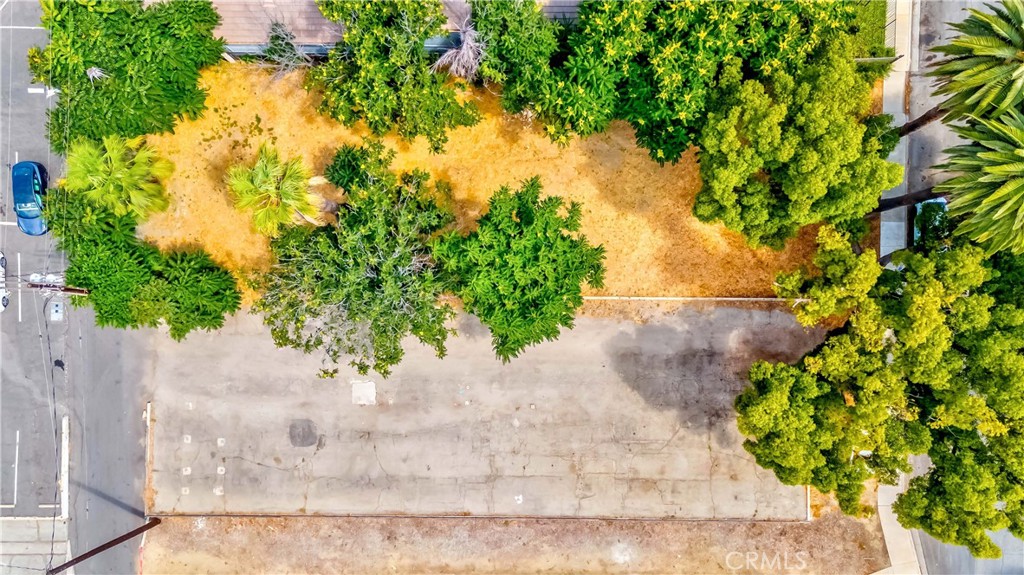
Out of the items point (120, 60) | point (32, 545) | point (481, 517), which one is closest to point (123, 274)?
point (120, 60)

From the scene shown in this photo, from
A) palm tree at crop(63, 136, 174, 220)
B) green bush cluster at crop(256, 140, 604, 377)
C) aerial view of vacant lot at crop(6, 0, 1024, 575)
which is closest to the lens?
green bush cluster at crop(256, 140, 604, 377)

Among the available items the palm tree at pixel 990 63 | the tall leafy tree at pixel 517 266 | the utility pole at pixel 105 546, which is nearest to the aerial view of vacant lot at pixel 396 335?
the utility pole at pixel 105 546

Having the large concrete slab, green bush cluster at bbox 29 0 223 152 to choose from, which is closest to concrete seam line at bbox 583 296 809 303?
the large concrete slab

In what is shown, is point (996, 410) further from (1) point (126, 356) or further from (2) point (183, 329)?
(1) point (126, 356)

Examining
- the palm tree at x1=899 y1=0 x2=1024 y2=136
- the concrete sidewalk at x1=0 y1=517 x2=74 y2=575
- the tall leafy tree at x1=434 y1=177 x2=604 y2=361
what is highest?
the palm tree at x1=899 y1=0 x2=1024 y2=136

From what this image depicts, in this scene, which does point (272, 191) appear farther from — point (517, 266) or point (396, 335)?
point (517, 266)

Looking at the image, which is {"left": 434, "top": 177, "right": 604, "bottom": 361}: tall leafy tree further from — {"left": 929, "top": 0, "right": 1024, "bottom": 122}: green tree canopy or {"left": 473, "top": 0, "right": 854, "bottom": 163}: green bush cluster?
{"left": 929, "top": 0, "right": 1024, "bottom": 122}: green tree canopy
